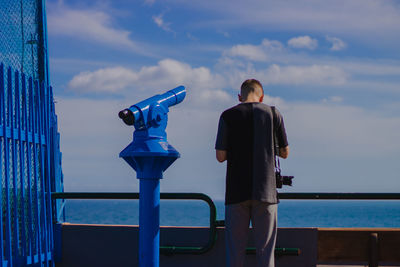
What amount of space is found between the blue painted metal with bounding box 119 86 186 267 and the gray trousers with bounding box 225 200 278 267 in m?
0.72

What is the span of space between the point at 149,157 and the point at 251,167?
898mm

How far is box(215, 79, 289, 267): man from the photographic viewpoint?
4500 mm

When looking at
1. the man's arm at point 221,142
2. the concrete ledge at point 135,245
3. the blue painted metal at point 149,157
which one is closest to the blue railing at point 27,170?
the concrete ledge at point 135,245

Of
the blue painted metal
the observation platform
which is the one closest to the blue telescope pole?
the blue painted metal

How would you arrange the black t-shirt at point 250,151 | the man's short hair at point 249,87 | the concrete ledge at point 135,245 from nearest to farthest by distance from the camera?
the black t-shirt at point 250,151 < the man's short hair at point 249,87 < the concrete ledge at point 135,245

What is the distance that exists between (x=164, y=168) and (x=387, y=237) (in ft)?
7.85

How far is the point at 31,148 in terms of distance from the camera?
605 cm

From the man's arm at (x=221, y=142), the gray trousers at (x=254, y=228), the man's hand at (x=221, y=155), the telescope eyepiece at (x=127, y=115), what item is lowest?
the gray trousers at (x=254, y=228)

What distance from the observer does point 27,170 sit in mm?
5953

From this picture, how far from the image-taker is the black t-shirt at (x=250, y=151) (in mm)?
4488

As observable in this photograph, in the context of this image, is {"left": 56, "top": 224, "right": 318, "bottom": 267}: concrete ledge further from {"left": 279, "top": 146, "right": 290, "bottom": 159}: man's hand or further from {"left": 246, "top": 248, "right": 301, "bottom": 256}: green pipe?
{"left": 279, "top": 146, "right": 290, "bottom": 159}: man's hand

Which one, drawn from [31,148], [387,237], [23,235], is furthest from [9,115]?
[387,237]

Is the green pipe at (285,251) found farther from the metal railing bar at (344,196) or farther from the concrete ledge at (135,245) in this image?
the metal railing bar at (344,196)

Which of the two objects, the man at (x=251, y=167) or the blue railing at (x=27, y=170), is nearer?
the man at (x=251, y=167)
